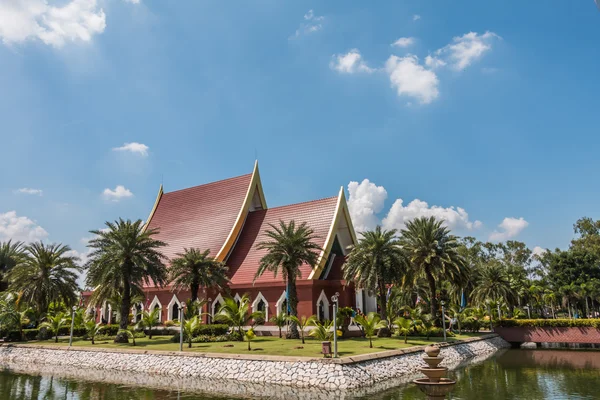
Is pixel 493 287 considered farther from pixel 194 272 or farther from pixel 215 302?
pixel 194 272

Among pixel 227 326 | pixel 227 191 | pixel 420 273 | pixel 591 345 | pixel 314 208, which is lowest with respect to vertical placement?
pixel 591 345

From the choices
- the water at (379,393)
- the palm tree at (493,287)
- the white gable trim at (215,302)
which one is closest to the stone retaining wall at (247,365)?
the water at (379,393)

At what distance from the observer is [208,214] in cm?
4075

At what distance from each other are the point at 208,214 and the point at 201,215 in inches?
32.9

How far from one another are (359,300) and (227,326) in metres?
10.3

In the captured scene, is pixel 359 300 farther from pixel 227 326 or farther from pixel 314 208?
pixel 227 326

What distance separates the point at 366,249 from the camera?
2866 cm

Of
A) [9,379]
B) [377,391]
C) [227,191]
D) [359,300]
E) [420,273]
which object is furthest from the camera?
[227,191]

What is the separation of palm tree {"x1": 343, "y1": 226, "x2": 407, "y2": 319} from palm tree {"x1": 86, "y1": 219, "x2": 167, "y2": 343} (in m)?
12.1

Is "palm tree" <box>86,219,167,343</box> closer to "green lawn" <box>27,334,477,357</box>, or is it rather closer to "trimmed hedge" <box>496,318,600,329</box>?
"green lawn" <box>27,334,477,357</box>

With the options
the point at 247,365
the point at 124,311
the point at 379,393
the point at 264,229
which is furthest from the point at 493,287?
the point at 124,311

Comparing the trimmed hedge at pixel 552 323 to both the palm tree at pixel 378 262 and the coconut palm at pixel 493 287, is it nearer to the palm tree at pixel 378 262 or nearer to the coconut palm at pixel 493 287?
the coconut palm at pixel 493 287

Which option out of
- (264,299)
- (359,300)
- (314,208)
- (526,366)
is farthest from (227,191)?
(526,366)

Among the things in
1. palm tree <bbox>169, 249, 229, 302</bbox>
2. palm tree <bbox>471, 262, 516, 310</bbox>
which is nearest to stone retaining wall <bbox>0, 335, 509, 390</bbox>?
palm tree <bbox>169, 249, 229, 302</bbox>
